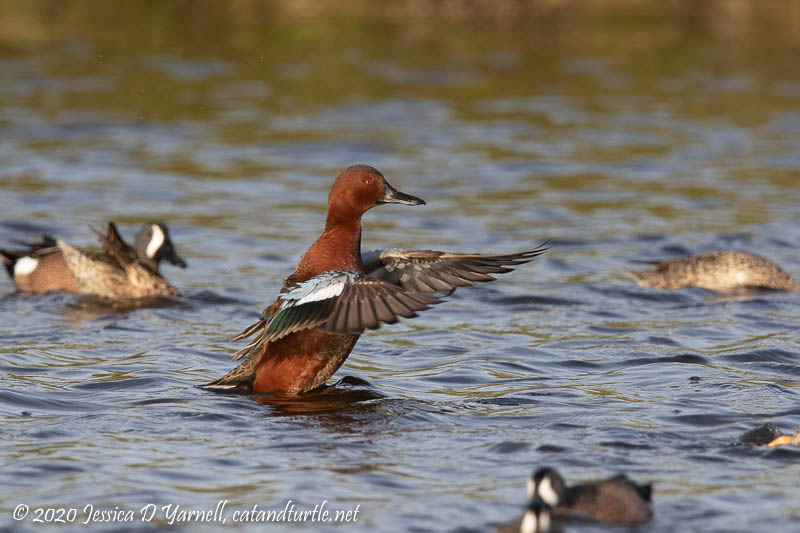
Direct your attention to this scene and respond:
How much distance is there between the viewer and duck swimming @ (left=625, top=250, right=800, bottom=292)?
10.7 metres

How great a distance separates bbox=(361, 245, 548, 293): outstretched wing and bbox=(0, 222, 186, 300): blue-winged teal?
9.90 feet

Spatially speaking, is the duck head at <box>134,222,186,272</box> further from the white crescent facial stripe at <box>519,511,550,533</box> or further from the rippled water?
the white crescent facial stripe at <box>519,511,550,533</box>

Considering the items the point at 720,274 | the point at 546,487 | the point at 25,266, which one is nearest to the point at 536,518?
the point at 546,487

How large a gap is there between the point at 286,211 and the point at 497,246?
2.72m

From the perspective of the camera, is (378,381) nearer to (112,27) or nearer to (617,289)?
Answer: (617,289)

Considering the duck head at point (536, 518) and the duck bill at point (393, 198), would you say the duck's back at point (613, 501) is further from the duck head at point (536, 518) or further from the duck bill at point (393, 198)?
the duck bill at point (393, 198)

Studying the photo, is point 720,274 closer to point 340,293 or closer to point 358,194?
point 358,194

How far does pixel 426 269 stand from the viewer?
26.3 feet

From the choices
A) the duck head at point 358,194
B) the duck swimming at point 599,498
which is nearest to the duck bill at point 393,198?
the duck head at point 358,194

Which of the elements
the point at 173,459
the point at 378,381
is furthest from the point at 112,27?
the point at 173,459

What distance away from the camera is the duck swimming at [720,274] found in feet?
35.0

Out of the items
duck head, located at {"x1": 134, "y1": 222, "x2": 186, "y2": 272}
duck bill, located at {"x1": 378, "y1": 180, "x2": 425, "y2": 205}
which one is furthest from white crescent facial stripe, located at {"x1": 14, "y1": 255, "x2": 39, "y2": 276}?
duck bill, located at {"x1": 378, "y1": 180, "x2": 425, "y2": 205}

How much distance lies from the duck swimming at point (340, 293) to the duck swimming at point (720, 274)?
342 centimetres

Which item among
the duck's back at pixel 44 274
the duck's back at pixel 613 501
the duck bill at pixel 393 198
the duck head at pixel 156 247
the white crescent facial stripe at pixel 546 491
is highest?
the duck bill at pixel 393 198
